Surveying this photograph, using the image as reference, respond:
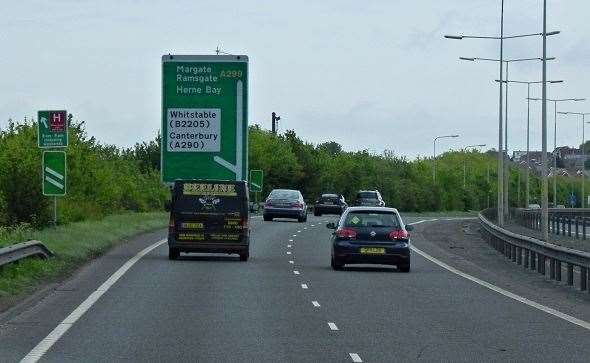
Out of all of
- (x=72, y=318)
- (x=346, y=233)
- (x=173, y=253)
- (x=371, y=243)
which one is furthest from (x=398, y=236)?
(x=72, y=318)

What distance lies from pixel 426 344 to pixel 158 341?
3013 millimetres

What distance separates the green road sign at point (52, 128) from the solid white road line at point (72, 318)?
603 centimetres

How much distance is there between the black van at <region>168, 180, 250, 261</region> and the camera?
34125 mm

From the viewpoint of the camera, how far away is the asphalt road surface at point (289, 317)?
15.4 meters

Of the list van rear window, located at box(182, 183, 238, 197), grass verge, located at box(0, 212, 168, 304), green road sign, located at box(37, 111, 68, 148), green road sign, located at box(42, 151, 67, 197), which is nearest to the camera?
grass verge, located at box(0, 212, 168, 304)

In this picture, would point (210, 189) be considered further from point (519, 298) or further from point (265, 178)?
point (265, 178)

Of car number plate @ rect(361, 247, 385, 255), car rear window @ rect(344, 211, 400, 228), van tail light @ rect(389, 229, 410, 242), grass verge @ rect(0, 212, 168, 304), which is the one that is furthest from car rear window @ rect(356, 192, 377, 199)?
car number plate @ rect(361, 247, 385, 255)

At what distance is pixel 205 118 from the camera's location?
34.2 metres

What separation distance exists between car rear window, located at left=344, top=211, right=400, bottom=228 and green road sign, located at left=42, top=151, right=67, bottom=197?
9143mm

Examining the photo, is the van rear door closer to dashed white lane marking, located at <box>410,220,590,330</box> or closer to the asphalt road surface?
the asphalt road surface

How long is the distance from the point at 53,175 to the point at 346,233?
9748 mm

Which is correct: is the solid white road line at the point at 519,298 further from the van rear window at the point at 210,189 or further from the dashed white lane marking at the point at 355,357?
the van rear window at the point at 210,189

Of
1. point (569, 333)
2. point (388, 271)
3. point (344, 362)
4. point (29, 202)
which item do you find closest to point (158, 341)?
point (344, 362)

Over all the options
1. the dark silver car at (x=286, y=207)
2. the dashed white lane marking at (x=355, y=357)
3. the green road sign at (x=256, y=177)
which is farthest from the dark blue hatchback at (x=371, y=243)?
the green road sign at (x=256, y=177)
